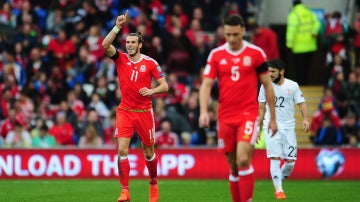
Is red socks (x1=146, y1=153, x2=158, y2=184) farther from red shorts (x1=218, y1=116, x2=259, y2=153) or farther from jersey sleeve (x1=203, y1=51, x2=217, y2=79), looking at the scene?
jersey sleeve (x1=203, y1=51, x2=217, y2=79)

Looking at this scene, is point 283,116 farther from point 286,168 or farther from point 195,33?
point 195,33

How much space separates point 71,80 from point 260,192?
8939 millimetres

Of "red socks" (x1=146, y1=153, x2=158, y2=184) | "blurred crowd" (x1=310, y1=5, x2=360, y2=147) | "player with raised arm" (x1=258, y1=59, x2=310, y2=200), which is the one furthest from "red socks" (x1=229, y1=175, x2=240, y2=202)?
"blurred crowd" (x1=310, y1=5, x2=360, y2=147)

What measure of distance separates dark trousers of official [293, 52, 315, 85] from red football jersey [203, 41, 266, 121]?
1244cm

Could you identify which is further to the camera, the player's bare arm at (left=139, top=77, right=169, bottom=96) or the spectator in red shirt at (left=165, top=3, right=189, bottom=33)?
the spectator in red shirt at (left=165, top=3, right=189, bottom=33)

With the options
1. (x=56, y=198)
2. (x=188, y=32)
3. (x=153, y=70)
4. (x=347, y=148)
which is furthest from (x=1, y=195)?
(x=188, y=32)

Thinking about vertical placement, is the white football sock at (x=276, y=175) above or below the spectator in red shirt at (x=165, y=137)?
below

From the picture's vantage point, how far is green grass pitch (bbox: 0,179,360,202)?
678 inches

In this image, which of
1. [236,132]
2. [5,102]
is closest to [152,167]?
[236,132]

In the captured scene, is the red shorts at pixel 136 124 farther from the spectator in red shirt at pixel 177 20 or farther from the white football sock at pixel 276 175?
the spectator in red shirt at pixel 177 20

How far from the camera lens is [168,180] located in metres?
22.3

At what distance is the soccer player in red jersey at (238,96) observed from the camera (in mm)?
12992

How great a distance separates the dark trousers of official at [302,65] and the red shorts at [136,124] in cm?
997

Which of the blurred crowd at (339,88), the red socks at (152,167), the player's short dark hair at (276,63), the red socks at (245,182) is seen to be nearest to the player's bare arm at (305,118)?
the player's short dark hair at (276,63)
